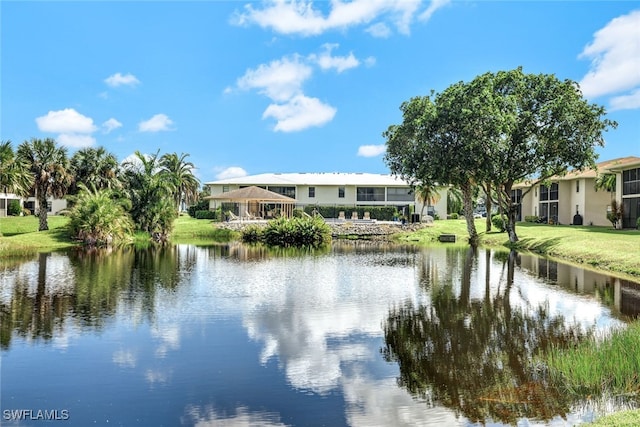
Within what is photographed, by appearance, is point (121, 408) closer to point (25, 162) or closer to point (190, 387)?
point (190, 387)

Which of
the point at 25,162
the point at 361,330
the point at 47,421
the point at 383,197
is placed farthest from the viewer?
the point at 383,197

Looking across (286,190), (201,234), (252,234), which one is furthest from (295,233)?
(286,190)

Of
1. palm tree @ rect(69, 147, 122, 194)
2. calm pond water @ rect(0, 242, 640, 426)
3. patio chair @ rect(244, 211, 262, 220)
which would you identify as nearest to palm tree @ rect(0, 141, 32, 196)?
palm tree @ rect(69, 147, 122, 194)

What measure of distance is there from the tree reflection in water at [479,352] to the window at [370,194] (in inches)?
2020

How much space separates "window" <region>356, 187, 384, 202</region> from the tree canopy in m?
28.2

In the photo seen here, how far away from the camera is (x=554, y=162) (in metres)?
38.4

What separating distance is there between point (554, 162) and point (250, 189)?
1197 inches

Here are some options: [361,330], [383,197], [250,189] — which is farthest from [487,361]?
[383,197]

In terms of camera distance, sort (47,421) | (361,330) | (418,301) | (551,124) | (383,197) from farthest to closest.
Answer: (383,197), (551,124), (418,301), (361,330), (47,421)

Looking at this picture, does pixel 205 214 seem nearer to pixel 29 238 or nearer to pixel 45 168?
pixel 45 168

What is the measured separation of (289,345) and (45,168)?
38.7 m

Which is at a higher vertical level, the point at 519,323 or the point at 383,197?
the point at 383,197

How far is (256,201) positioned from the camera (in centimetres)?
6009

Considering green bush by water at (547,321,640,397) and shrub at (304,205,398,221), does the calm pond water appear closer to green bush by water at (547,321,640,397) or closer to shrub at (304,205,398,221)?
green bush by water at (547,321,640,397)
